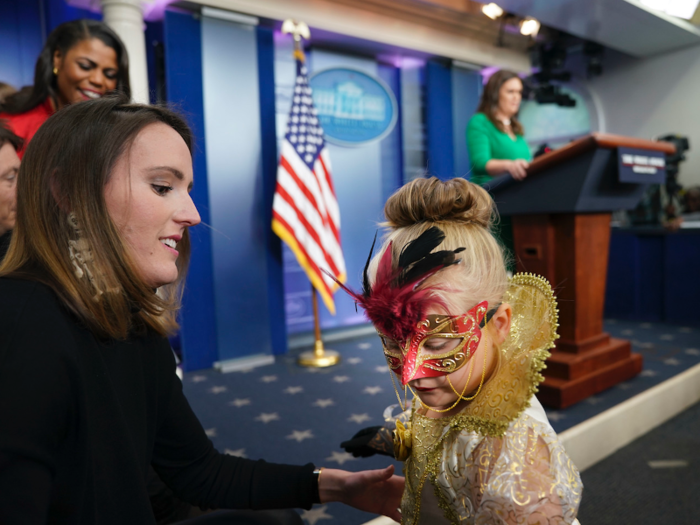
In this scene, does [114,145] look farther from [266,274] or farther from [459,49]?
[459,49]

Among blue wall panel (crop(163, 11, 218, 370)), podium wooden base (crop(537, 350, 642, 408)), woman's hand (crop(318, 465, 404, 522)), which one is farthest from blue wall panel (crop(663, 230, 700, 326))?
woman's hand (crop(318, 465, 404, 522))

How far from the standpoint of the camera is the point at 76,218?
2.72 feet

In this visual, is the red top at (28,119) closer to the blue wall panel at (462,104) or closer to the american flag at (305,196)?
the american flag at (305,196)

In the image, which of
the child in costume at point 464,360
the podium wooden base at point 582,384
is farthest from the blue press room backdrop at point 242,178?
the child in costume at point 464,360

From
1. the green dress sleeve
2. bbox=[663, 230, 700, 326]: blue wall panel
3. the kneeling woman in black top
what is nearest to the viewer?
the kneeling woman in black top

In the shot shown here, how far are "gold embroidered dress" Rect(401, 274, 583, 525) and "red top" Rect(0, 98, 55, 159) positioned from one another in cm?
177

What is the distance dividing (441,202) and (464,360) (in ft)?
1.01

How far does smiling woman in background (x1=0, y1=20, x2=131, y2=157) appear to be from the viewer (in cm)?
198

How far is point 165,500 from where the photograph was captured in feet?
4.50

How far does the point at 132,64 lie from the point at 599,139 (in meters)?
2.68

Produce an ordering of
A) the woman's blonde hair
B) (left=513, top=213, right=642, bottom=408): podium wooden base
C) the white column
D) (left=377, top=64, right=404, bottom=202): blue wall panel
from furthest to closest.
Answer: (left=377, top=64, right=404, bottom=202): blue wall panel < the white column < (left=513, top=213, right=642, bottom=408): podium wooden base < the woman's blonde hair

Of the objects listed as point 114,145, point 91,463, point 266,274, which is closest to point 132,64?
point 266,274

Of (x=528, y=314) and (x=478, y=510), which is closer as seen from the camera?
(x=478, y=510)

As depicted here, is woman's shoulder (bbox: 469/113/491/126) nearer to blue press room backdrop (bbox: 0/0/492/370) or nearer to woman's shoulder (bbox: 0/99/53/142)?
blue press room backdrop (bbox: 0/0/492/370)
